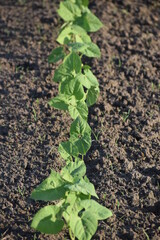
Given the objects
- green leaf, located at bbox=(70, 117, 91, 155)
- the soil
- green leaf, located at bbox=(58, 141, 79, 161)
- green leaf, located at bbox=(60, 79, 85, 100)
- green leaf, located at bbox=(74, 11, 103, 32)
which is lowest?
the soil

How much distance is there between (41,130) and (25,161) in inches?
13.0

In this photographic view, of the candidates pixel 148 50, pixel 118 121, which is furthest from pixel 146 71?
pixel 118 121

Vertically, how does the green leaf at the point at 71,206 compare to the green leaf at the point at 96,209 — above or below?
below

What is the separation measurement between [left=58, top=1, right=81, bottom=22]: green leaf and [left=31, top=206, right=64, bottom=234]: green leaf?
1.58 metres

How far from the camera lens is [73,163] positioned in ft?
8.93

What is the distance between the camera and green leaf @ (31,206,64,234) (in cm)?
249

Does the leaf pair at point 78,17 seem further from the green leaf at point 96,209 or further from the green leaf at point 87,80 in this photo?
the green leaf at point 96,209

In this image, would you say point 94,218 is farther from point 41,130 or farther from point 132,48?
point 132,48

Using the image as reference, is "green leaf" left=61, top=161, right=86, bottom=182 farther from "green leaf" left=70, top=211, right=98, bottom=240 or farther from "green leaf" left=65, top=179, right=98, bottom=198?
"green leaf" left=70, top=211, right=98, bottom=240

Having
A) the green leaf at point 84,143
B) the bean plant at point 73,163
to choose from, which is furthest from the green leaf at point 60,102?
the green leaf at point 84,143

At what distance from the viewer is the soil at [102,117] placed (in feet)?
9.61

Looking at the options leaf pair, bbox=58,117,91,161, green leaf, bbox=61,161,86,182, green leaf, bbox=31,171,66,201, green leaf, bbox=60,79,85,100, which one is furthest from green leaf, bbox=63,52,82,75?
green leaf, bbox=31,171,66,201

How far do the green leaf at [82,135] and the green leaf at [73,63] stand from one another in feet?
1.48

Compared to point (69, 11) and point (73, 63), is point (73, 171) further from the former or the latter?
point (69, 11)
